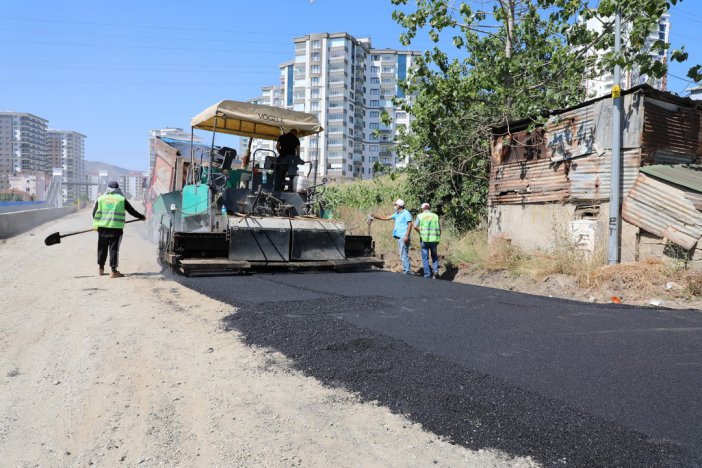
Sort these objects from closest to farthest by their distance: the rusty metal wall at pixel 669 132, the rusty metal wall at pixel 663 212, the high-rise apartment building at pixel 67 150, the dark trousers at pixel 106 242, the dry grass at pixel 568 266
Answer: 1. the dry grass at pixel 568 266
2. the rusty metal wall at pixel 663 212
3. the dark trousers at pixel 106 242
4. the rusty metal wall at pixel 669 132
5. the high-rise apartment building at pixel 67 150

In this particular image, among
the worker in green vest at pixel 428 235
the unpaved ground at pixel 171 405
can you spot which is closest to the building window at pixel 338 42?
the worker in green vest at pixel 428 235

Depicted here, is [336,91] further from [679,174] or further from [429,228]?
[679,174]

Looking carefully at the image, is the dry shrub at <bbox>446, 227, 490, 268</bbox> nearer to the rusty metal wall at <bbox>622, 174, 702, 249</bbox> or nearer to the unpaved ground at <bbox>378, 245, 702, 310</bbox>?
the unpaved ground at <bbox>378, 245, 702, 310</bbox>

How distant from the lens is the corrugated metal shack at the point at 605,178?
7.78 metres

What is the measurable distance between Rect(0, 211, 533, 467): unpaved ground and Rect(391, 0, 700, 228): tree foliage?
8.05 metres

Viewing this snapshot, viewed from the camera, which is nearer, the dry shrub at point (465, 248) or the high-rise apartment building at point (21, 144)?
the dry shrub at point (465, 248)

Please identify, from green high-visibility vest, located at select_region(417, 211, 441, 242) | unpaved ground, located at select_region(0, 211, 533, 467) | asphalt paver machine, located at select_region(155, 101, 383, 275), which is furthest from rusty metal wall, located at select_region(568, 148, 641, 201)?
unpaved ground, located at select_region(0, 211, 533, 467)

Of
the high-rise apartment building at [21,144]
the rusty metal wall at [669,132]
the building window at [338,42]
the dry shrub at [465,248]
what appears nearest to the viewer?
the rusty metal wall at [669,132]

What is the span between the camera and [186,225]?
8898mm

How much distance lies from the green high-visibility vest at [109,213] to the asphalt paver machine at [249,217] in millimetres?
816

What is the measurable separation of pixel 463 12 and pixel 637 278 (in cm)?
704

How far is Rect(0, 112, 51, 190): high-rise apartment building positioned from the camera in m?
101

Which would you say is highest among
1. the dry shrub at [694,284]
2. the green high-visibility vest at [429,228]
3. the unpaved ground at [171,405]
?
the green high-visibility vest at [429,228]

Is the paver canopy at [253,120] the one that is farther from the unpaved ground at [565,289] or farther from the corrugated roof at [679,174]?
the corrugated roof at [679,174]
